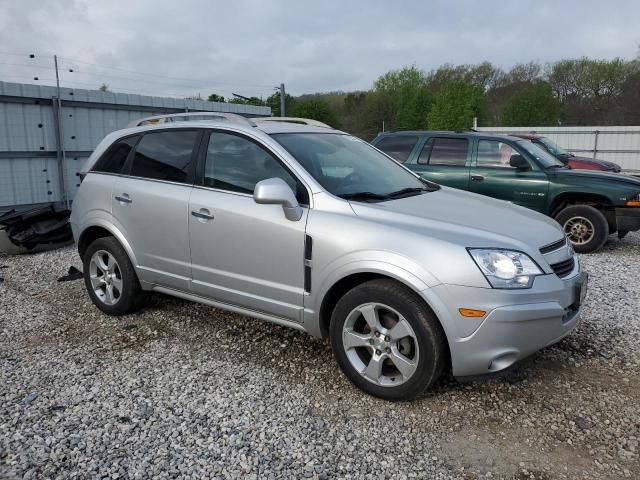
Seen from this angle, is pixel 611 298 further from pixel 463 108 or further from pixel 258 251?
pixel 463 108

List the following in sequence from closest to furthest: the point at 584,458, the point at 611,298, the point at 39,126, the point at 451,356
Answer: the point at 584,458, the point at 451,356, the point at 611,298, the point at 39,126

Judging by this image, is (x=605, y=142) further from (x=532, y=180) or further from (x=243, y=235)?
(x=243, y=235)

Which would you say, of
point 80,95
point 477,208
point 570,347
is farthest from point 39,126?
point 570,347

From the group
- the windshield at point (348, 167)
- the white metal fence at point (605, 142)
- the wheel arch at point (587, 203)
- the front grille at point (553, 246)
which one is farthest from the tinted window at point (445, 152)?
the white metal fence at point (605, 142)

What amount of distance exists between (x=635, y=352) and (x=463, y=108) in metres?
36.2

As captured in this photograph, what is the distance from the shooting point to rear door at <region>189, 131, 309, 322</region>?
3.56 m

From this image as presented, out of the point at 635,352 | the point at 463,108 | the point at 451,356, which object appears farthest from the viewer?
the point at 463,108

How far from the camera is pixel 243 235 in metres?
3.74

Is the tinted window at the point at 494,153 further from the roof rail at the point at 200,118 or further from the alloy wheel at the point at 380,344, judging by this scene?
the alloy wheel at the point at 380,344

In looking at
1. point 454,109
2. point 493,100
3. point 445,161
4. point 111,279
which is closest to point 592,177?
point 445,161

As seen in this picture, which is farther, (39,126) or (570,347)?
(39,126)

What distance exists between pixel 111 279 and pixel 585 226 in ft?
21.3

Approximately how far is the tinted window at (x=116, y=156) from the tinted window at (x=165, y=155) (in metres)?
0.13

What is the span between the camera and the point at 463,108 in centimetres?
3791
